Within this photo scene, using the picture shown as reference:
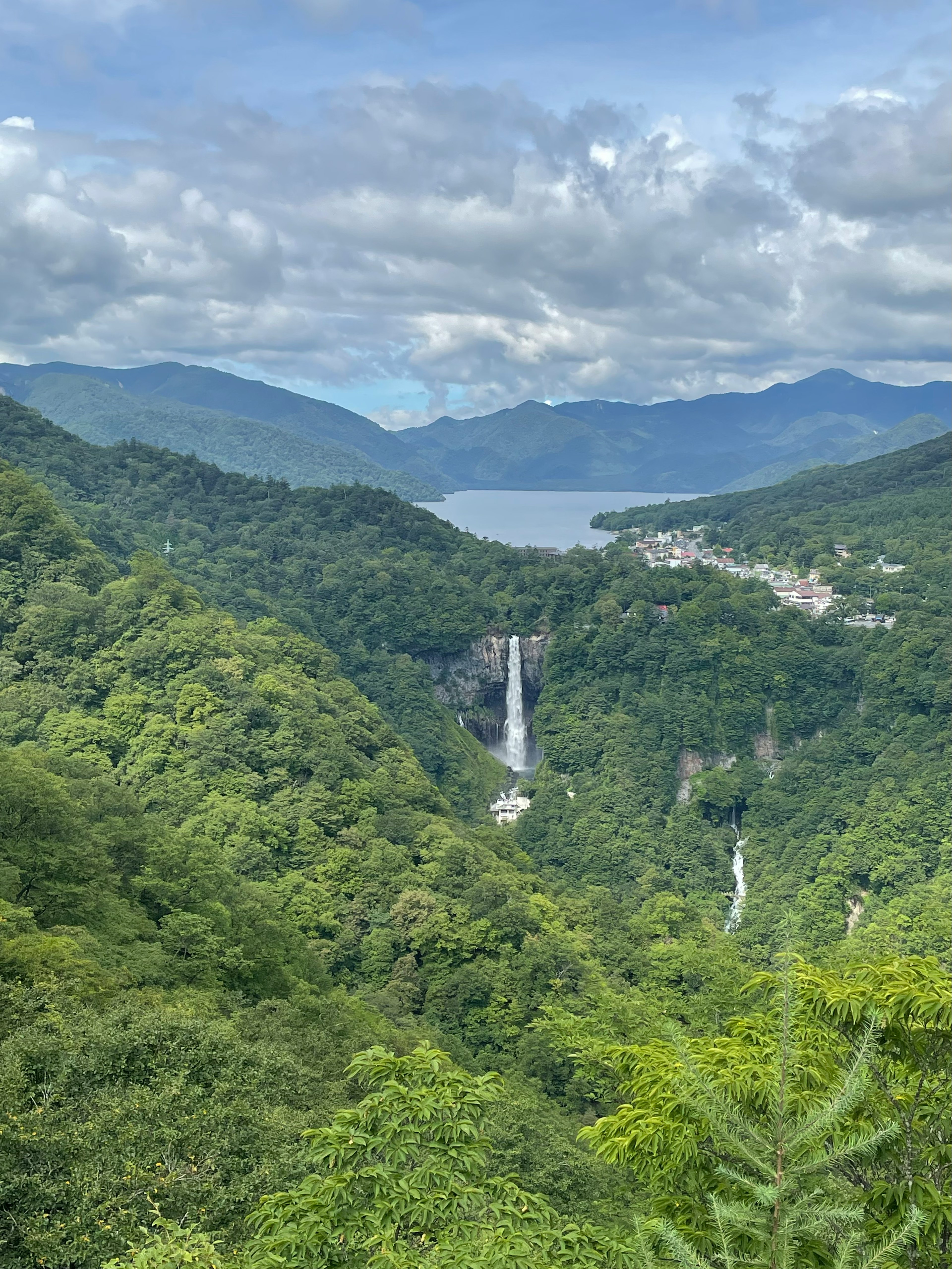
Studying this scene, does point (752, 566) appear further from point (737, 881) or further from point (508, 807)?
point (737, 881)

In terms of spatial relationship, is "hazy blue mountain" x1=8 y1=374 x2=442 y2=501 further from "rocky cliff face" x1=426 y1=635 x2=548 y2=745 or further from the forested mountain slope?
"rocky cliff face" x1=426 y1=635 x2=548 y2=745

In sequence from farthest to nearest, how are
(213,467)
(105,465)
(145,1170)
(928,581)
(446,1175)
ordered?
(213,467), (105,465), (928,581), (145,1170), (446,1175)

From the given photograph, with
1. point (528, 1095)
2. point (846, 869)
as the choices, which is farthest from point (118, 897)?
point (846, 869)

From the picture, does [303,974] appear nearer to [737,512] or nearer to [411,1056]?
[411,1056]

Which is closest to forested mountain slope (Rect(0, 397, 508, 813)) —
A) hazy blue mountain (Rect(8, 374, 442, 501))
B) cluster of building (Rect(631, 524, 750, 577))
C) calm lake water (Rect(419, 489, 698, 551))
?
cluster of building (Rect(631, 524, 750, 577))

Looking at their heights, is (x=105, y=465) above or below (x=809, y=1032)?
above
